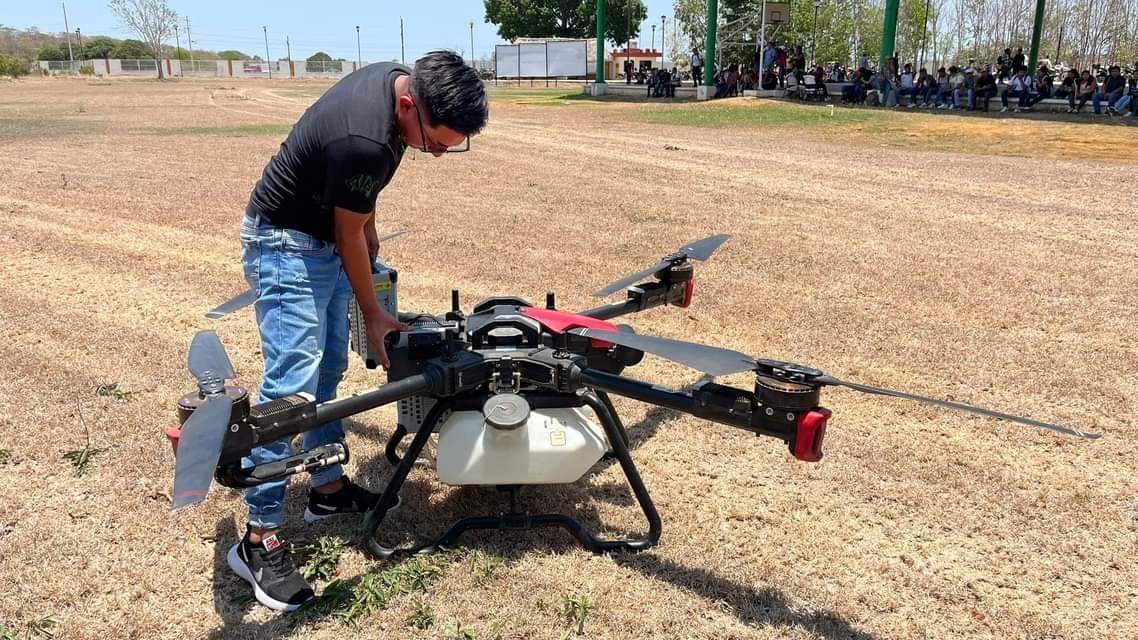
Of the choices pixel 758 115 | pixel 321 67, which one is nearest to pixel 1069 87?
pixel 758 115

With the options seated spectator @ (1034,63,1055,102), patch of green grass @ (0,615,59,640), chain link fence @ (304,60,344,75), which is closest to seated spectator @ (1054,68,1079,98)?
seated spectator @ (1034,63,1055,102)

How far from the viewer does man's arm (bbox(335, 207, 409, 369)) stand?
262cm

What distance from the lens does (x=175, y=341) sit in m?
5.60

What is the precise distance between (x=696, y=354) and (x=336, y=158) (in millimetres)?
1313

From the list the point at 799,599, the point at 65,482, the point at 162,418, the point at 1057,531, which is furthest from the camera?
the point at 162,418

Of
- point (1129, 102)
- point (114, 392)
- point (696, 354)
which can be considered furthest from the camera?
point (1129, 102)

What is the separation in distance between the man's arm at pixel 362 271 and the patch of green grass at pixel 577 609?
110 centimetres

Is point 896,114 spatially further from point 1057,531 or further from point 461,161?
point 1057,531

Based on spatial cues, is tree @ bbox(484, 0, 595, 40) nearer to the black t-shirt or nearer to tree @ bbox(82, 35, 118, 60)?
tree @ bbox(82, 35, 118, 60)

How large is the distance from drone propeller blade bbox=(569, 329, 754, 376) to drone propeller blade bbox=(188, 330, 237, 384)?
4.19 feet

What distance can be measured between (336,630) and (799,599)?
66.4 inches

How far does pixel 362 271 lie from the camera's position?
2771 millimetres

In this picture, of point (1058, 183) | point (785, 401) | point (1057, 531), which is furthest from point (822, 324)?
point (1058, 183)

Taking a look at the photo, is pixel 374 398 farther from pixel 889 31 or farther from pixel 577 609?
pixel 889 31
